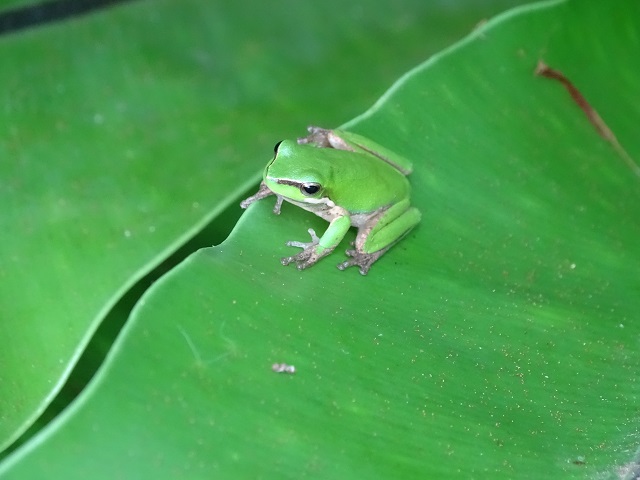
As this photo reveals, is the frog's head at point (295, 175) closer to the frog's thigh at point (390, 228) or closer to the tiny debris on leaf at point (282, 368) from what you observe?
the frog's thigh at point (390, 228)

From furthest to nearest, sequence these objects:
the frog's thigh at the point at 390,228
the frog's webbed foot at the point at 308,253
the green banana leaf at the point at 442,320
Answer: the frog's thigh at the point at 390,228, the frog's webbed foot at the point at 308,253, the green banana leaf at the point at 442,320

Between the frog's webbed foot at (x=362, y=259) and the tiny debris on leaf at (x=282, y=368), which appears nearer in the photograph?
the tiny debris on leaf at (x=282, y=368)

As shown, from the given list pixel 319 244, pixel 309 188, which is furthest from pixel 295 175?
pixel 319 244

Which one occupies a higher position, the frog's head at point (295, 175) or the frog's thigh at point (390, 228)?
the frog's head at point (295, 175)

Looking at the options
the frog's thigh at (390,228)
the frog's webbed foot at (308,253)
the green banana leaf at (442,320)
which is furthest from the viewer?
the frog's thigh at (390,228)

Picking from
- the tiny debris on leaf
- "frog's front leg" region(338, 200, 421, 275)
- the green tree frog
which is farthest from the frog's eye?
the tiny debris on leaf

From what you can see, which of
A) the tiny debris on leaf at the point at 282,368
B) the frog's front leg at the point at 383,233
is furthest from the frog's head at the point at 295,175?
the tiny debris on leaf at the point at 282,368

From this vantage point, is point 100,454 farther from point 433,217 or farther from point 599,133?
point 599,133
